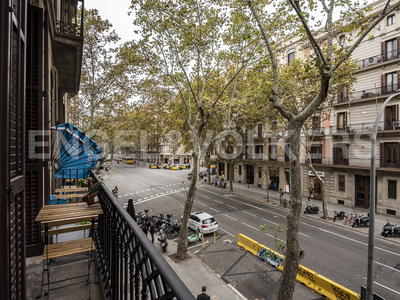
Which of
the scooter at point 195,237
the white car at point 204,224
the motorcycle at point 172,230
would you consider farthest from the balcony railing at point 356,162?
the motorcycle at point 172,230

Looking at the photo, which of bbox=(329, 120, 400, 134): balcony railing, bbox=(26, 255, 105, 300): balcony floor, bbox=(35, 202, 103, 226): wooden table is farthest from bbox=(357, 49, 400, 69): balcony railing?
bbox=(26, 255, 105, 300): balcony floor

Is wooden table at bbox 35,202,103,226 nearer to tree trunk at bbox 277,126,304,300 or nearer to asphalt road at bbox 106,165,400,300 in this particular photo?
tree trunk at bbox 277,126,304,300

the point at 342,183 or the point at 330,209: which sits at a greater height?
the point at 342,183

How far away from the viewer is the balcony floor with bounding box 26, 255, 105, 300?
3278 mm

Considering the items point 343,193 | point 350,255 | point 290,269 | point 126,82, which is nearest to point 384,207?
point 343,193

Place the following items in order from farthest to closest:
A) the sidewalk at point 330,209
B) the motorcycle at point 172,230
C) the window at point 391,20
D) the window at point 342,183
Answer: the window at point 342,183 < the window at point 391,20 < the sidewalk at point 330,209 < the motorcycle at point 172,230

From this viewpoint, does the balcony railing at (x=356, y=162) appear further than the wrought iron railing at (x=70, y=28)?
Yes

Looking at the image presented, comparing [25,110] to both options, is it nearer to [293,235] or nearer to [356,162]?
[293,235]

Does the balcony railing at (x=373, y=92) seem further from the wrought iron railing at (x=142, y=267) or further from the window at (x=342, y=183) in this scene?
the wrought iron railing at (x=142, y=267)

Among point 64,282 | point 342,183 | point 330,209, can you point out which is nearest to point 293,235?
point 64,282

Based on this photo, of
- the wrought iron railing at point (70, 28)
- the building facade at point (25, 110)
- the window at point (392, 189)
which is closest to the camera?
the building facade at point (25, 110)

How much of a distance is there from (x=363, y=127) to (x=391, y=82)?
14.2 ft

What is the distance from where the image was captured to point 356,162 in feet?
69.3

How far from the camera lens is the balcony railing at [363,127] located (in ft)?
61.7
